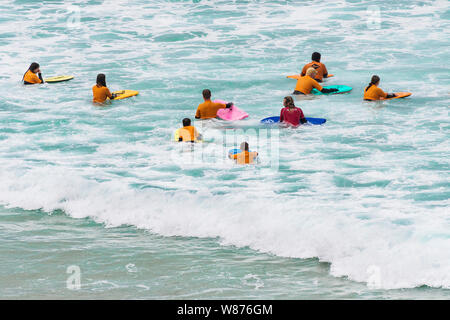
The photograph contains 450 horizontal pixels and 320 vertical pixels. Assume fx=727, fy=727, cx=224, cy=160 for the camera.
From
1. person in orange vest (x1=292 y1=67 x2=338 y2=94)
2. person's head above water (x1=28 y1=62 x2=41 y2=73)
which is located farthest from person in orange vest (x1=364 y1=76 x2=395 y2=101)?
person's head above water (x1=28 y1=62 x2=41 y2=73)

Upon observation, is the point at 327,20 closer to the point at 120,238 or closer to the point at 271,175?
the point at 271,175

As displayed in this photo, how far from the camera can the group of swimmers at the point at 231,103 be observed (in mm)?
14880

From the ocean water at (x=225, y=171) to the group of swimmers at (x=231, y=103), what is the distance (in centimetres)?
27

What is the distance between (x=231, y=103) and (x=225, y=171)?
11.7 feet

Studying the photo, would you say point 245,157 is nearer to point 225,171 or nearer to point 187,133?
point 225,171

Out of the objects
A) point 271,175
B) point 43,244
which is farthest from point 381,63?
point 43,244

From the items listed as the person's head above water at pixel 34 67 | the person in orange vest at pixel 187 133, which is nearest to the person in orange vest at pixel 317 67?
the person in orange vest at pixel 187 133

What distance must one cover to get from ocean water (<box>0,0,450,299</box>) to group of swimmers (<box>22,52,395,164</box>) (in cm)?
27

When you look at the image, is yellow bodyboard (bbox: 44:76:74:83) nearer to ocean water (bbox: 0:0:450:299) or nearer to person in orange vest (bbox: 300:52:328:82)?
ocean water (bbox: 0:0:450:299)

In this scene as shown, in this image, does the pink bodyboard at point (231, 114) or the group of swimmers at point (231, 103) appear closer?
the group of swimmers at point (231, 103)

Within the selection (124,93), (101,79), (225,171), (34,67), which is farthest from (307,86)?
(34,67)

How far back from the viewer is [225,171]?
1357cm

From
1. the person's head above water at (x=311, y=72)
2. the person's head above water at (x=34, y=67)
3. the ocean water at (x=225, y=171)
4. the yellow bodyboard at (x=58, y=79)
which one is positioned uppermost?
the person's head above water at (x=34, y=67)

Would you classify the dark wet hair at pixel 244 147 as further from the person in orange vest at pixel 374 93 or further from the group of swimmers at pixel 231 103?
the person in orange vest at pixel 374 93
